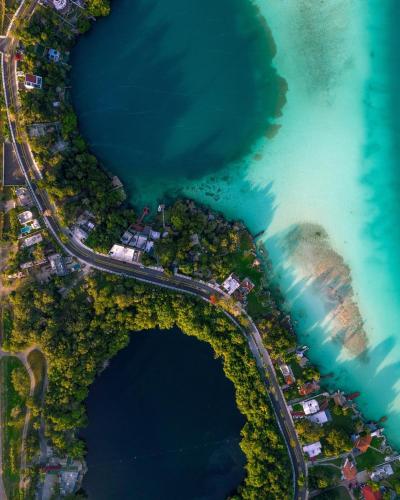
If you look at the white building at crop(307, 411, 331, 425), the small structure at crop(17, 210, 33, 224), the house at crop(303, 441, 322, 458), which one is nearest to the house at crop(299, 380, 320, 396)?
the white building at crop(307, 411, 331, 425)

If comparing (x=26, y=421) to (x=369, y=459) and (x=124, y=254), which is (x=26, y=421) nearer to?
(x=124, y=254)

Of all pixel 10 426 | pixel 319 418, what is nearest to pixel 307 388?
pixel 319 418

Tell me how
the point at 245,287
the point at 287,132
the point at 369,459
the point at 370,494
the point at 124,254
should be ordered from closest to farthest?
the point at 124,254 → the point at 370,494 → the point at 369,459 → the point at 245,287 → the point at 287,132

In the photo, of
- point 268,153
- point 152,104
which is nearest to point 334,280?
point 268,153

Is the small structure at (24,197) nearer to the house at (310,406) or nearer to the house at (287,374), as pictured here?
the house at (287,374)

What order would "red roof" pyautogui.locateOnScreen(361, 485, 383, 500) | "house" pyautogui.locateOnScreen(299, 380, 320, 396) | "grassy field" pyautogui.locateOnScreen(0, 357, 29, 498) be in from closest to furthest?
"grassy field" pyautogui.locateOnScreen(0, 357, 29, 498) < "red roof" pyautogui.locateOnScreen(361, 485, 383, 500) < "house" pyautogui.locateOnScreen(299, 380, 320, 396)

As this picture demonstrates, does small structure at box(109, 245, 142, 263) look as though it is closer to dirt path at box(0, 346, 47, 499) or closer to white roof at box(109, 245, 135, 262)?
white roof at box(109, 245, 135, 262)
